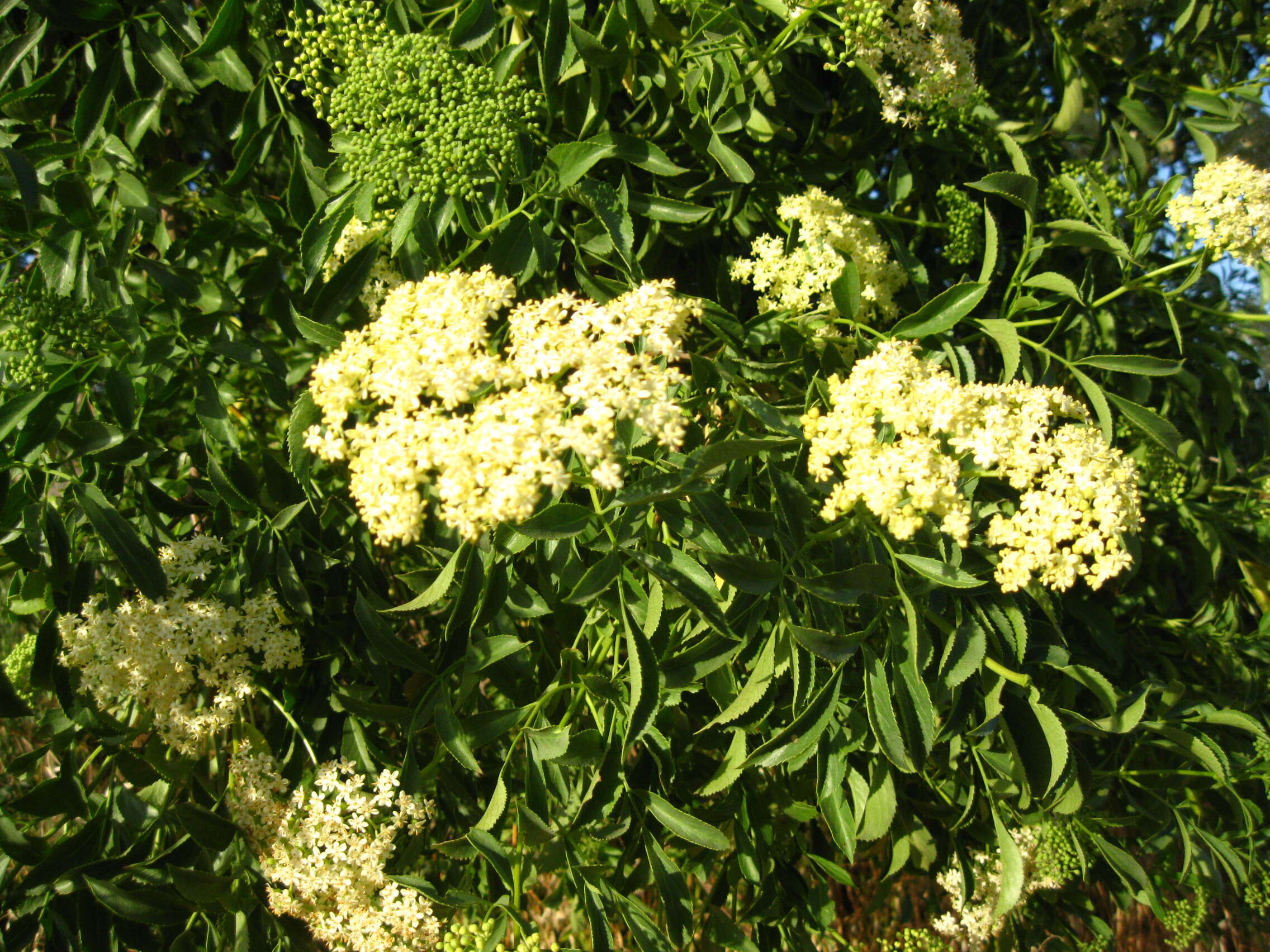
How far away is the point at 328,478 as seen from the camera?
76.6 inches

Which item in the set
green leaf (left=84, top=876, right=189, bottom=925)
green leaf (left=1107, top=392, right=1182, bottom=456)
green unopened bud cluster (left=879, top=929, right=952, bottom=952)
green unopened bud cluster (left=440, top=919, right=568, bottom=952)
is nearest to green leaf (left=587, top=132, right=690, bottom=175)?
green leaf (left=1107, top=392, right=1182, bottom=456)

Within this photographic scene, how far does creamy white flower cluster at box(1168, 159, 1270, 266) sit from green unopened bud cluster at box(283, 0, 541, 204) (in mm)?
1447

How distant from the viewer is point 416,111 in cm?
142

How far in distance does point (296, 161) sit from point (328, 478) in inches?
28.5

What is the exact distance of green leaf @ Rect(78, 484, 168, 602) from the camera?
1.43 meters

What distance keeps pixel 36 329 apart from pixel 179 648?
2.31ft

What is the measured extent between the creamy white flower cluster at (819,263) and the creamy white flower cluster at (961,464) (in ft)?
1.14

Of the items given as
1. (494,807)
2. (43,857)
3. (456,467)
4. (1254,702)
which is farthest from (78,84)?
(1254,702)

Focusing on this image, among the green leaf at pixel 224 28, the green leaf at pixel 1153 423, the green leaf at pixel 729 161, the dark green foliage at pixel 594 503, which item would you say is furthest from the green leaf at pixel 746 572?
the green leaf at pixel 224 28

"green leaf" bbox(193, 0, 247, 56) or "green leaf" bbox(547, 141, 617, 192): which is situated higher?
"green leaf" bbox(193, 0, 247, 56)

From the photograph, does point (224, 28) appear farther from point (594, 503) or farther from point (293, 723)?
point (293, 723)

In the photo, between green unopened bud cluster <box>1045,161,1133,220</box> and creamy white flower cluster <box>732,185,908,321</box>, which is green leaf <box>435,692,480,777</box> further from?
green unopened bud cluster <box>1045,161,1133,220</box>

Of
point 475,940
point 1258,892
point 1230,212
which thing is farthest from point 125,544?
point 1258,892

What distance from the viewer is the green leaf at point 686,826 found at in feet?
4.49
